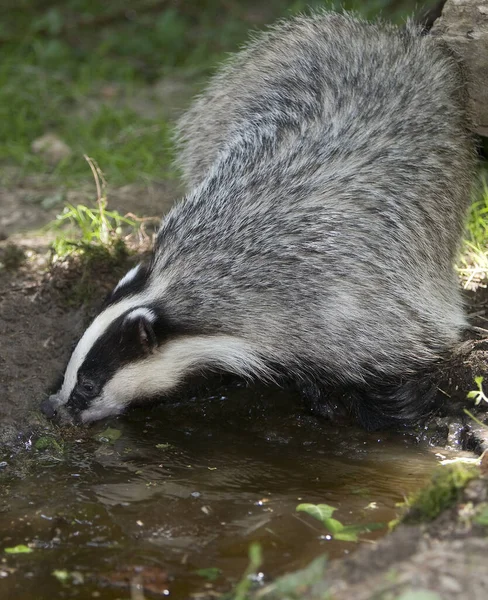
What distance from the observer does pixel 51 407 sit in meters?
4.36

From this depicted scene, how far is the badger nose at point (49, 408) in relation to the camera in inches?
171

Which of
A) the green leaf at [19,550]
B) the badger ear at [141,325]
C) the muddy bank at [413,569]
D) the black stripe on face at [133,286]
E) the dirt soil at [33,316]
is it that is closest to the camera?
the muddy bank at [413,569]

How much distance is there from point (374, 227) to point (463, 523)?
183 centimetres

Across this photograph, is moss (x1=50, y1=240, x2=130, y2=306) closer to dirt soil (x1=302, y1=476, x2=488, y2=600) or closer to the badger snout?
the badger snout

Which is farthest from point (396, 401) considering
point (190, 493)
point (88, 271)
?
point (88, 271)

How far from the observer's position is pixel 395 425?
14.5ft

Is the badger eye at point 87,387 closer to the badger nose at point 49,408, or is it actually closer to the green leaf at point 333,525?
the badger nose at point 49,408

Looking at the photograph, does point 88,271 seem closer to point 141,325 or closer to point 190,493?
point 141,325

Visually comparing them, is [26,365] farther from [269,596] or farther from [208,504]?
[269,596]

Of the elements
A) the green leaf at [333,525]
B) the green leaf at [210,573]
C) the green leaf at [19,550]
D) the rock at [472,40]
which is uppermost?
the rock at [472,40]

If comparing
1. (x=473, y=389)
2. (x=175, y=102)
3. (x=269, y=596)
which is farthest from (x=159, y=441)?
(x=175, y=102)

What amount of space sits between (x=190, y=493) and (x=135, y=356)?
0.69 meters

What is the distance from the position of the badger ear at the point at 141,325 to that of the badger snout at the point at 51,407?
58cm

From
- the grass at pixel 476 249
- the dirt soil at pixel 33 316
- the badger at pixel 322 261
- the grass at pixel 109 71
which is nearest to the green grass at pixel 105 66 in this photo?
the grass at pixel 109 71
